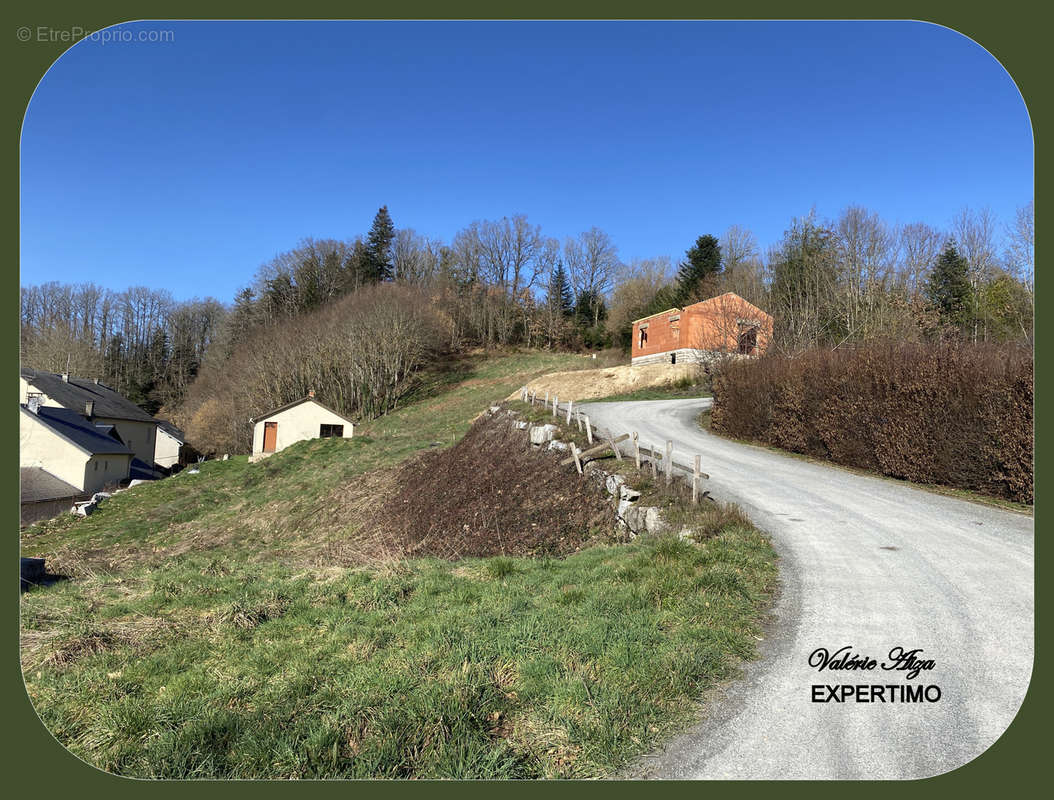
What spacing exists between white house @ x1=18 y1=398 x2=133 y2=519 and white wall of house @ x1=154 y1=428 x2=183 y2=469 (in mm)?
14284

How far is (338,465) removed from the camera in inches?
912

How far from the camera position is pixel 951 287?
38.4ft

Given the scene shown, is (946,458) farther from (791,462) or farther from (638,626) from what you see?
(638,626)

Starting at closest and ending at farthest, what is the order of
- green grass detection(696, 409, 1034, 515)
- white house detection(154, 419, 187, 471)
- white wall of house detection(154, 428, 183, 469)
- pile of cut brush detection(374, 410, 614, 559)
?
green grass detection(696, 409, 1034, 515), pile of cut brush detection(374, 410, 614, 559), white house detection(154, 419, 187, 471), white wall of house detection(154, 428, 183, 469)

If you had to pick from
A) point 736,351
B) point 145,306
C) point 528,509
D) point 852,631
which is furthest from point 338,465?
point 852,631

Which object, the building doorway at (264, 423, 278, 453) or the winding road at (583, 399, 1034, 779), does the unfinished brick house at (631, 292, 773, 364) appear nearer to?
the winding road at (583, 399, 1034, 779)

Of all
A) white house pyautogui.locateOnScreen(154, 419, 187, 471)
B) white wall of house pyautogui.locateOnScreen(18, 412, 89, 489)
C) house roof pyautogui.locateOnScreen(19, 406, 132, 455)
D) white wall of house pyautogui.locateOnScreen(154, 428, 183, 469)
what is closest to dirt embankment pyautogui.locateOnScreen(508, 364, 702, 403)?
white house pyautogui.locateOnScreen(154, 419, 187, 471)

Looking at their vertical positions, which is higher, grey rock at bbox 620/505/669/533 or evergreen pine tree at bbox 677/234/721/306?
evergreen pine tree at bbox 677/234/721/306

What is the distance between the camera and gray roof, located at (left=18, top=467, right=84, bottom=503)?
352 cm

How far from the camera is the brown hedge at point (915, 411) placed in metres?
8.11

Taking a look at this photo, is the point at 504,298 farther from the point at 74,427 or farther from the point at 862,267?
the point at 74,427

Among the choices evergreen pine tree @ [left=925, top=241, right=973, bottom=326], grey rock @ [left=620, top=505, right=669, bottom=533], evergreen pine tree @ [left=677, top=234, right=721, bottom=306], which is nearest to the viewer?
grey rock @ [left=620, top=505, right=669, bottom=533]
